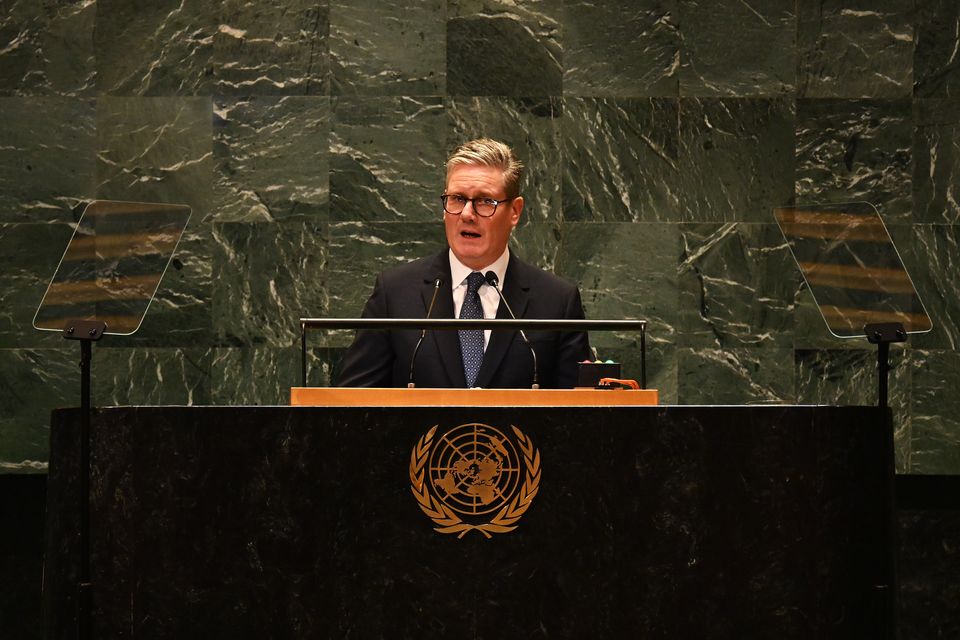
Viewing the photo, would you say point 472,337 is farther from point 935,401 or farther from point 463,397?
point 935,401

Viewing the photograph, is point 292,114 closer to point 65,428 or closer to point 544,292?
point 544,292

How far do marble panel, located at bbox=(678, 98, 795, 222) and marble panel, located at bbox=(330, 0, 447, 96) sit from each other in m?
1.13

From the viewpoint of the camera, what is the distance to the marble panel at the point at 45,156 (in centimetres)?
481

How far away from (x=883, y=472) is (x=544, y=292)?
1.58 metres

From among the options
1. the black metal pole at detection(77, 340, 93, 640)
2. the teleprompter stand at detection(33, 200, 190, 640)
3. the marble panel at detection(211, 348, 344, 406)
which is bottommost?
the black metal pole at detection(77, 340, 93, 640)

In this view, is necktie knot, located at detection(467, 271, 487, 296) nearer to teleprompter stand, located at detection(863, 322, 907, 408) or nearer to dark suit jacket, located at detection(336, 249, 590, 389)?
dark suit jacket, located at detection(336, 249, 590, 389)

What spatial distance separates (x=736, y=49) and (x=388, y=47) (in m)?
1.55

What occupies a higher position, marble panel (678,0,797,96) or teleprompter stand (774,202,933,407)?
marble panel (678,0,797,96)

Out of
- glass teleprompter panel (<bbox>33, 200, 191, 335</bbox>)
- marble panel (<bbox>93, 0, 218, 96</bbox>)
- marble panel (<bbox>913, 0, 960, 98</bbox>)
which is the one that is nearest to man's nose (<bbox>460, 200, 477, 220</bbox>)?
glass teleprompter panel (<bbox>33, 200, 191, 335</bbox>)

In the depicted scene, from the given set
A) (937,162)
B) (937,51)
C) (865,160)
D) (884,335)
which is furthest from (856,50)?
(884,335)

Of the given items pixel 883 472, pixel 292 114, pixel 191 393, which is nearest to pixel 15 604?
pixel 191 393

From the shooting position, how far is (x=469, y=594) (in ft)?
7.59

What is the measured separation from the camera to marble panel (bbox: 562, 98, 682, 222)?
486 centimetres

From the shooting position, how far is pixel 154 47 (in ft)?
15.8
